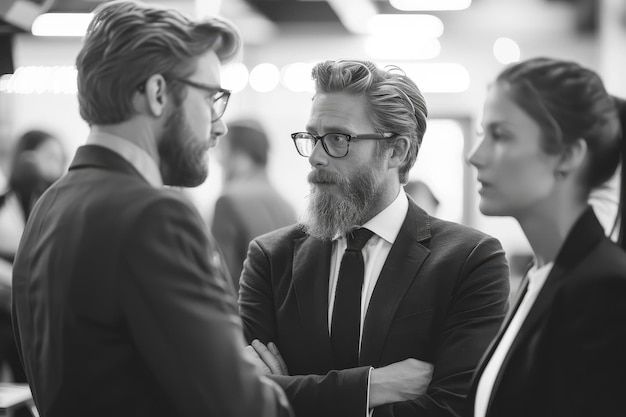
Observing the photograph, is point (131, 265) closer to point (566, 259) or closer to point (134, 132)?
point (134, 132)

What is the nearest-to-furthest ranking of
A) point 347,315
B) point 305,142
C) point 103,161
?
point 103,161
point 347,315
point 305,142

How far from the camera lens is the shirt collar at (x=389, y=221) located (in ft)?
7.39

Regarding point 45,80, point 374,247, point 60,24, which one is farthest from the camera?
point 45,80

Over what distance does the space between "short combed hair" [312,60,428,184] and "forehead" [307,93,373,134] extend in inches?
0.7

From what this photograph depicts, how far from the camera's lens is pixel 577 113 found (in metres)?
1.53

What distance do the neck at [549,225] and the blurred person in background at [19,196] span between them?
9.65ft

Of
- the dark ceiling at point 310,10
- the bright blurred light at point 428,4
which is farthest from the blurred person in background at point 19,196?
the bright blurred light at point 428,4

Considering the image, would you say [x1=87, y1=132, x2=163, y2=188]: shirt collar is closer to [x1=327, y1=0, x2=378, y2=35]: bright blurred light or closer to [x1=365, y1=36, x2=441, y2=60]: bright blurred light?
[x1=327, y1=0, x2=378, y2=35]: bright blurred light

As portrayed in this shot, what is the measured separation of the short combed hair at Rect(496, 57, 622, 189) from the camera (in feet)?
5.01

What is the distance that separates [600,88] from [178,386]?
1.00 metres

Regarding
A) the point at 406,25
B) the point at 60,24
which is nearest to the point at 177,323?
the point at 60,24

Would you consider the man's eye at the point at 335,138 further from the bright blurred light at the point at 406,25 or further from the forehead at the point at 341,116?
the bright blurred light at the point at 406,25

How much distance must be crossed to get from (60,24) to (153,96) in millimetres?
7802

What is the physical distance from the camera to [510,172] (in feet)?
5.24
